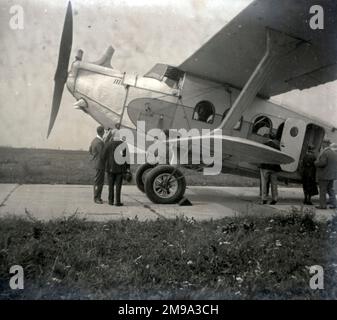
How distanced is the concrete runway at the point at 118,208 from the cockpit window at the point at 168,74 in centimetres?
272

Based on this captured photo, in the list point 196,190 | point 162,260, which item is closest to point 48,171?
point 196,190

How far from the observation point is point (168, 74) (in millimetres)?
10242

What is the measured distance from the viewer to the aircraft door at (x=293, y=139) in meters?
10.7

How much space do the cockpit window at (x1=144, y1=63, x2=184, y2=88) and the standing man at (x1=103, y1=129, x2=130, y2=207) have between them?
2.04 m

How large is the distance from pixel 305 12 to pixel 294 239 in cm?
395

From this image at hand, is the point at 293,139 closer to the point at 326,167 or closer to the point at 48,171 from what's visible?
the point at 326,167

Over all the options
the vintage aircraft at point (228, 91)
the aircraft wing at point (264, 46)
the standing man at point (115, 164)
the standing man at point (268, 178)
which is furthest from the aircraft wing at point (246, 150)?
the aircraft wing at point (264, 46)

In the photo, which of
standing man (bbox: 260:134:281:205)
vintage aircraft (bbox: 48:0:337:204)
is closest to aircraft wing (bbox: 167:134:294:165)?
vintage aircraft (bbox: 48:0:337:204)

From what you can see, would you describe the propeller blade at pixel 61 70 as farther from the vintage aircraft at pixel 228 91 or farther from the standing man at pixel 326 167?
the standing man at pixel 326 167

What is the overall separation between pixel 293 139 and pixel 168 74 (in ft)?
11.0

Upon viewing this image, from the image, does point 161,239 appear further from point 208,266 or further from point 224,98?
point 224,98

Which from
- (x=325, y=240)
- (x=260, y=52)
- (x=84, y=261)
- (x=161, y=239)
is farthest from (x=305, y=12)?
(x=84, y=261)

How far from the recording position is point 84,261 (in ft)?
14.9

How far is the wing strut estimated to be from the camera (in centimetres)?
835
